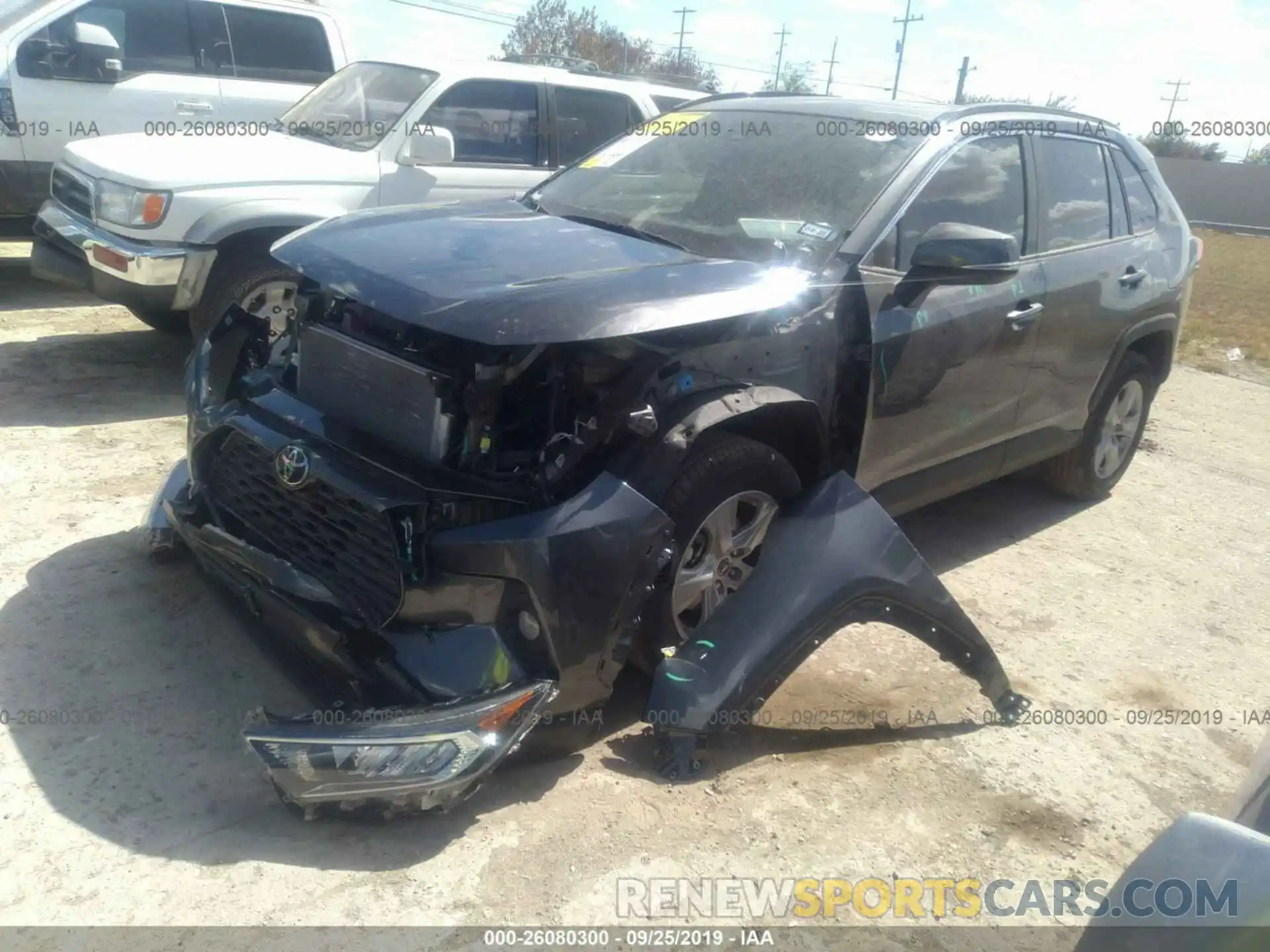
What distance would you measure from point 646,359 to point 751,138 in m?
1.67

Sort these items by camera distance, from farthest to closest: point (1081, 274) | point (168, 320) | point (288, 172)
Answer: point (168, 320), point (288, 172), point (1081, 274)

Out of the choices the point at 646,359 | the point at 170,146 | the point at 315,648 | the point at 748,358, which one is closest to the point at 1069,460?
the point at 748,358

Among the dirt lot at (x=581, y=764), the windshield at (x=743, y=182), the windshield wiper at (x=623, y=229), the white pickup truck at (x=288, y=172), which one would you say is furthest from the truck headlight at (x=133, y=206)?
the windshield wiper at (x=623, y=229)

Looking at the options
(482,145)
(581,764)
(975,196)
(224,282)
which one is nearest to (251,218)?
(224,282)

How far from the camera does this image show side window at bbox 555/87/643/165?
704cm

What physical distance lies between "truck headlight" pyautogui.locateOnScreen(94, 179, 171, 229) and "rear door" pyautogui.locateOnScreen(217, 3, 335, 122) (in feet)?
9.30

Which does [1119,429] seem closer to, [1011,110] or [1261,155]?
[1011,110]

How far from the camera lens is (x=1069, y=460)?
5.36 m

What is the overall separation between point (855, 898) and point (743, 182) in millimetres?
2518

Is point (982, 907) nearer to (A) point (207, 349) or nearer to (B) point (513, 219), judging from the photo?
(B) point (513, 219)

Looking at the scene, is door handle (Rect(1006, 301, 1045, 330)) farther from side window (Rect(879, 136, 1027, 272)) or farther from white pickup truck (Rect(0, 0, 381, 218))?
white pickup truck (Rect(0, 0, 381, 218))

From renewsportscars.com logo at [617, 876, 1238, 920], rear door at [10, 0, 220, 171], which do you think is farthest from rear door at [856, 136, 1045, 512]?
rear door at [10, 0, 220, 171]

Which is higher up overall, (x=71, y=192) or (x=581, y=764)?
(x=71, y=192)

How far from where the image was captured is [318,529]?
111 inches
